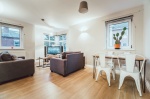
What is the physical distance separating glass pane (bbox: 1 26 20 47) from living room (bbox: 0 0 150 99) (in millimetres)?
188

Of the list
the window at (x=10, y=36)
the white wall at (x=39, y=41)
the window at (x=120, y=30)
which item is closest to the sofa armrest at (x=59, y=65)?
the window at (x=120, y=30)

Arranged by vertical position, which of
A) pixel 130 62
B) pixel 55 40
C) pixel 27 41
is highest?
pixel 55 40

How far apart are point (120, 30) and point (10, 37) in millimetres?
5169

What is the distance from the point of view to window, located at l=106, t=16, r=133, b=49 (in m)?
3.02

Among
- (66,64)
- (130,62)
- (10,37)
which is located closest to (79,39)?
(66,64)

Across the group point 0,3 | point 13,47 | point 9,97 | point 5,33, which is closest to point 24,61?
point 9,97

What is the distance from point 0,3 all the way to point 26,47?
2.49 meters

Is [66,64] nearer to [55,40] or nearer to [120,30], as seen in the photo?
[120,30]

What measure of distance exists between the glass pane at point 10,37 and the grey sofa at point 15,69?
2.22 meters

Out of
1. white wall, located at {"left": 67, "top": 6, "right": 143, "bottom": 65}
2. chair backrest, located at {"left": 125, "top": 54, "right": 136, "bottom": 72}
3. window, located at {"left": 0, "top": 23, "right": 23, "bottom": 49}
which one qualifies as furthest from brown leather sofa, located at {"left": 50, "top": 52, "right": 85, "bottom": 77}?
window, located at {"left": 0, "top": 23, "right": 23, "bottom": 49}

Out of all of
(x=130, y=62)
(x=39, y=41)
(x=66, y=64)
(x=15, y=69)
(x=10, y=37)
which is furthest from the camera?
(x=39, y=41)

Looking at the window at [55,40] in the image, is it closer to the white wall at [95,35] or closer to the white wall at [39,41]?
the white wall at [39,41]

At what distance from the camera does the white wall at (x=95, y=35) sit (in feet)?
9.12

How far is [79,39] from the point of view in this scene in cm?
469
